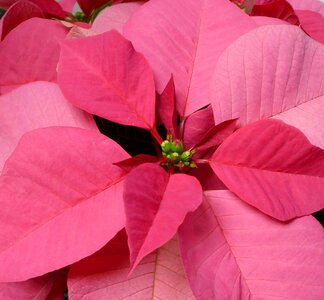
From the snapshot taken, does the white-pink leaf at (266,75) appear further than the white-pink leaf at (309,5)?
No

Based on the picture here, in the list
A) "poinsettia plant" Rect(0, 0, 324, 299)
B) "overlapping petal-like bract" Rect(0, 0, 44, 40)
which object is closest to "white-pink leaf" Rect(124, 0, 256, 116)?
"poinsettia plant" Rect(0, 0, 324, 299)

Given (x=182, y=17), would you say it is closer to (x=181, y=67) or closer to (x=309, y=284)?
(x=181, y=67)

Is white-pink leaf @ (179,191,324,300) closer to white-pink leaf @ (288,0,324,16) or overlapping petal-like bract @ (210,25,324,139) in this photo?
overlapping petal-like bract @ (210,25,324,139)

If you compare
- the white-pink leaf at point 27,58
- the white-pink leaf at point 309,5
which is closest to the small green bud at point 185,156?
the white-pink leaf at point 27,58

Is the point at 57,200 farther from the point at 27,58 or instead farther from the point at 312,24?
the point at 312,24

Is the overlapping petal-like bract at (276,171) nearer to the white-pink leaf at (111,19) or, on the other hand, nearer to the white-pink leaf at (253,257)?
the white-pink leaf at (253,257)

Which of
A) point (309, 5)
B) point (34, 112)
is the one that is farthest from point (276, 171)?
point (309, 5)
